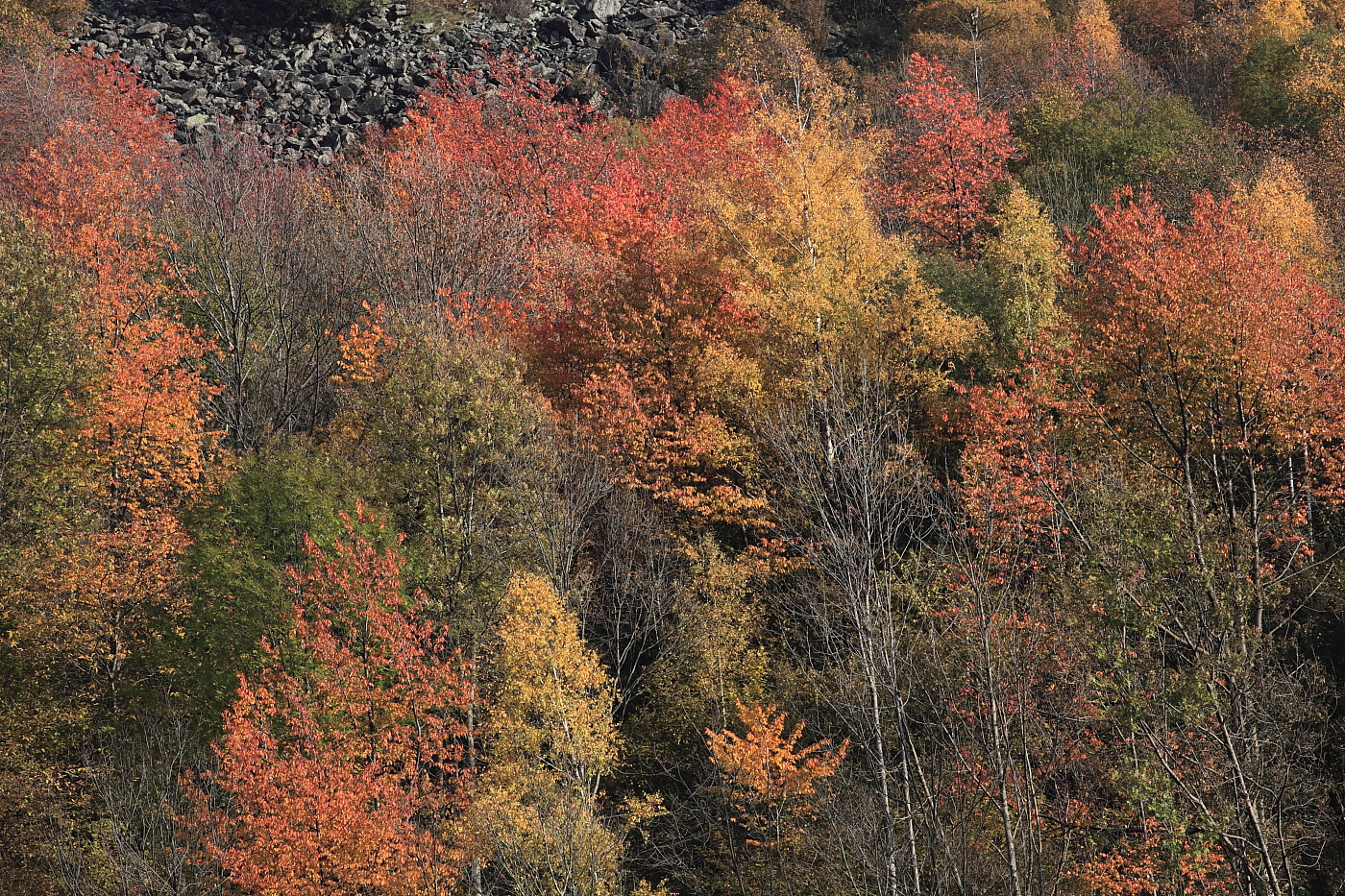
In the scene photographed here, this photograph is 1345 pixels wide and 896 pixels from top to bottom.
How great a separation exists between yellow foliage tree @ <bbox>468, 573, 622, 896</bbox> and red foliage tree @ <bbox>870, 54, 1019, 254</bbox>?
27000 mm

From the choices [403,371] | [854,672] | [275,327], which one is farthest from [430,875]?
[275,327]

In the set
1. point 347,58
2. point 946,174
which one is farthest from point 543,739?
point 347,58

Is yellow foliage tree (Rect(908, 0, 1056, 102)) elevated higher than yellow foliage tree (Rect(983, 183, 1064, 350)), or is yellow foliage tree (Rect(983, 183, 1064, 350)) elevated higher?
yellow foliage tree (Rect(908, 0, 1056, 102))

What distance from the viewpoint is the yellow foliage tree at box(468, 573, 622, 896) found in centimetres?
2777

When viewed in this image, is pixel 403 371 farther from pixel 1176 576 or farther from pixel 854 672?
pixel 1176 576

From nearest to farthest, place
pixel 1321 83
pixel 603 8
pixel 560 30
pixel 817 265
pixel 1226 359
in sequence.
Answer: pixel 1226 359
pixel 817 265
pixel 1321 83
pixel 560 30
pixel 603 8

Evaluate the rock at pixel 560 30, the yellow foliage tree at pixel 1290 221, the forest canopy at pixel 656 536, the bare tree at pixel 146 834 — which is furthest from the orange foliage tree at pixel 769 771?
the rock at pixel 560 30

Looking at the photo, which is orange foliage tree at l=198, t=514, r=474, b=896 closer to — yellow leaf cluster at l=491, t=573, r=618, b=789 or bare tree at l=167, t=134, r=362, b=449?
yellow leaf cluster at l=491, t=573, r=618, b=789

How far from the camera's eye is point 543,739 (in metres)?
31.0

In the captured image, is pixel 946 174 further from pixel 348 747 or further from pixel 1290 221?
pixel 348 747

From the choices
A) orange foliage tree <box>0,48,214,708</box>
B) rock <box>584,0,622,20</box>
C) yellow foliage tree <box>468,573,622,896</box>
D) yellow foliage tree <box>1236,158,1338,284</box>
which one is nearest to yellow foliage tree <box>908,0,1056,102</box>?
yellow foliage tree <box>1236,158,1338,284</box>

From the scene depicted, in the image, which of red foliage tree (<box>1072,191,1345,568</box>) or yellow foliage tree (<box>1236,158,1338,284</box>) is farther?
yellow foliage tree (<box>1236,158,1338,284</box>)

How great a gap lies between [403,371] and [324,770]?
36.3 feet

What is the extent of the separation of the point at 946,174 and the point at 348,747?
119ft
